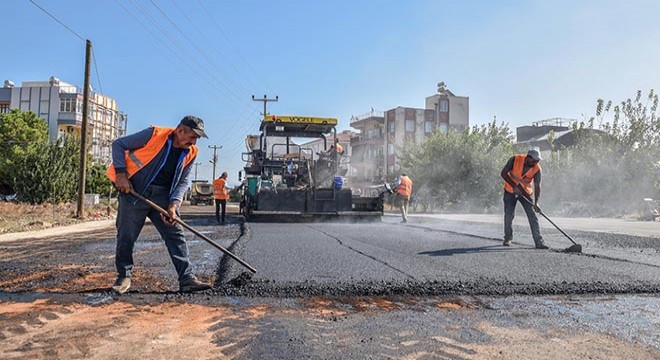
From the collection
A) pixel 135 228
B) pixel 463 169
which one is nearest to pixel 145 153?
pixel 135 228

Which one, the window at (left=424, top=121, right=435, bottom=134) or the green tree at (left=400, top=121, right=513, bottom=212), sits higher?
the window at (left=424, top=121, right=435, bottom=134)

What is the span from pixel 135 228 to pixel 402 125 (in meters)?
46.6

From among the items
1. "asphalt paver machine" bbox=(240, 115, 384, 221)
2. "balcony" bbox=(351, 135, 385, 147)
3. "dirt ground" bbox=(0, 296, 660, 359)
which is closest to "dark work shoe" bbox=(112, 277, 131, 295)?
"dirt ground" bbox=(0, 296, 660, 359)

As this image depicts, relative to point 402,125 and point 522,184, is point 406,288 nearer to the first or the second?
point 522,184

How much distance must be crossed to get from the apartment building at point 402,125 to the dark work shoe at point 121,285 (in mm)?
44333

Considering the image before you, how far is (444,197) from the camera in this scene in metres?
29.1

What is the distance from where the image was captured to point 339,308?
3262 millimetres

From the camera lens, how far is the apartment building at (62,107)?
139ft

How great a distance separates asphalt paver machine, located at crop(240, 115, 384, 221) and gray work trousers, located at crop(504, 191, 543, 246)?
17.4 ft

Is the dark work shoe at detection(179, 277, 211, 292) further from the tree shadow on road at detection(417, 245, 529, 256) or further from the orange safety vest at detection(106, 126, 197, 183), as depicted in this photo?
the tree shadow on road at detection(417, 245, 529, 256)

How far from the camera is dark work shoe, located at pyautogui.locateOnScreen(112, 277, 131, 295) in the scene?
3.52m

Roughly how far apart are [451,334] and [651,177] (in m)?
27.6

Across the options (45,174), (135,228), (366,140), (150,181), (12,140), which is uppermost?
(366,140)

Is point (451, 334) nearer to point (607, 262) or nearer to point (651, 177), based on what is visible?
point (607, 262)
